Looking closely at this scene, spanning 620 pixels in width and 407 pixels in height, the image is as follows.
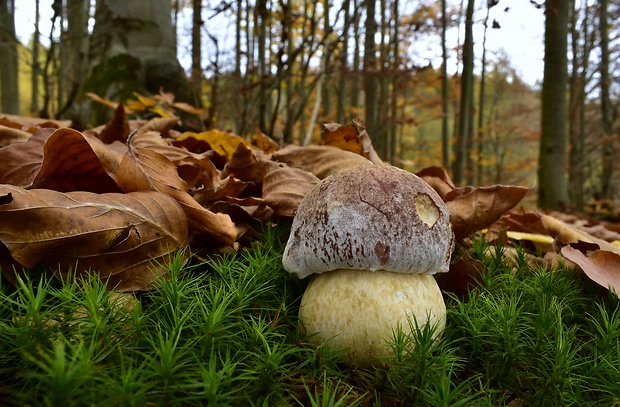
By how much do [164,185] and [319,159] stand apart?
0.81m

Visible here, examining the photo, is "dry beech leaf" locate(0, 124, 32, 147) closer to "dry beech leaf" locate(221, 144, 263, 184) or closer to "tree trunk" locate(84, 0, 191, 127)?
"dry beech leaf" locate(221, 144, 263, 184)

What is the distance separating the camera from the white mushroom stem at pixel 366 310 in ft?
4.33

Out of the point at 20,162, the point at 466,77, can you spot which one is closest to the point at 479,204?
the point at 20,162

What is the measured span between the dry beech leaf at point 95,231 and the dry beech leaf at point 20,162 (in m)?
0.42

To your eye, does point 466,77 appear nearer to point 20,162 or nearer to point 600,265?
point 600,265

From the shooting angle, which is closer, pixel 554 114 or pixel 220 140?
pixel 220 140

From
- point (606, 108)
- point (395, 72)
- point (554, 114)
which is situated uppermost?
point (606, 108)

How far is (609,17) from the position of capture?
13180mm

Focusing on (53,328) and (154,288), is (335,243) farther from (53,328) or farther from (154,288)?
(53,328)

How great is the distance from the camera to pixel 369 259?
1316 millimetres

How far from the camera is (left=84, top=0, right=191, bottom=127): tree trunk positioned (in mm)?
4230

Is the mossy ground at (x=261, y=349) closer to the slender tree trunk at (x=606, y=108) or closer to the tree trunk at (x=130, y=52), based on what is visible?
the tree trunk at (x=130, y=52)

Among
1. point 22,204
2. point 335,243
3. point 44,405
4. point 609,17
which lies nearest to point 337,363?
point 335,243

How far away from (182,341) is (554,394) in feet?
3.69
